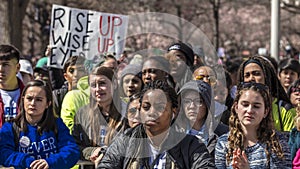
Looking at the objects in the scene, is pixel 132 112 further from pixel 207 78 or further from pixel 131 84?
pixel 207 78

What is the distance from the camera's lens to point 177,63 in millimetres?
7547

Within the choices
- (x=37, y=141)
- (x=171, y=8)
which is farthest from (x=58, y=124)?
(x=171, y=8)

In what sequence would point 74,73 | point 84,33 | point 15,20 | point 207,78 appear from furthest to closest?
point 15,20 → point 84,33 → point 74,73 → point 207,78

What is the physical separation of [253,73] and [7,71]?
7.84 feet

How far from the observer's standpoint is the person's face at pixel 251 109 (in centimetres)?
500

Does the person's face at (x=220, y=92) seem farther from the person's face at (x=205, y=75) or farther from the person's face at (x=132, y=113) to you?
the person's face at (x=132, y=113)

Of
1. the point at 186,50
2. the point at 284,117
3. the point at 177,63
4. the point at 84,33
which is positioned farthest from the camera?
the point at 84,33

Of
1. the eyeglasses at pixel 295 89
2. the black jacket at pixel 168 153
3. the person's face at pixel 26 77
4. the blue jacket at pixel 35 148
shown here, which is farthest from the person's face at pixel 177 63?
the black jacket at pixel 168 153

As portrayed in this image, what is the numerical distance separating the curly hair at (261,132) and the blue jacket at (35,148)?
138cm

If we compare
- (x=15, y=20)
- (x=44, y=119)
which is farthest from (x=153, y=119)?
(x=15, y=20)

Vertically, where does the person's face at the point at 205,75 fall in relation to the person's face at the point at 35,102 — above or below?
above

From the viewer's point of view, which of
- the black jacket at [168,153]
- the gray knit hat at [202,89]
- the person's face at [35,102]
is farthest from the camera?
the gray knit hat at [202,89]

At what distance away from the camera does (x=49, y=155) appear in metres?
5.59

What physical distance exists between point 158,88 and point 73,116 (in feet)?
6.79
